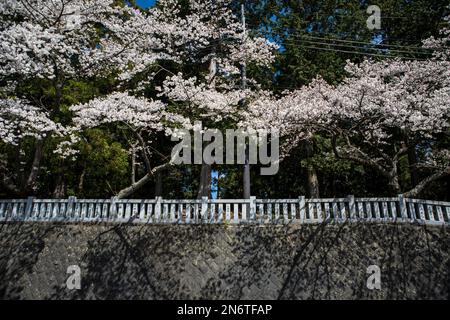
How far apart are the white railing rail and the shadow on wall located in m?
0.24

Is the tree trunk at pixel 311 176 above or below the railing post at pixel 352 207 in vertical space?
above

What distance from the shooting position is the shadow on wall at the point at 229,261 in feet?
25.4

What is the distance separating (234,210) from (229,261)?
1.36m

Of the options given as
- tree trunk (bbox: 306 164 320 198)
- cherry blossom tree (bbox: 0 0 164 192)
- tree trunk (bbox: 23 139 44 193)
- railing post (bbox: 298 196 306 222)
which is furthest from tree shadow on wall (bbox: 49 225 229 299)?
tree trunk (bbox: 306 164 320 198)

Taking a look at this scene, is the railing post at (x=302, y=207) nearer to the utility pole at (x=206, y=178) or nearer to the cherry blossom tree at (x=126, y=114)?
the cherry blossom tree at (x=126, y=114)

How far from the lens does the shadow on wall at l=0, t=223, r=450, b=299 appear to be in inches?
305

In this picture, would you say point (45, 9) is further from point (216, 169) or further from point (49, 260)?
point (216, 169)

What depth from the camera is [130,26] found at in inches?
466

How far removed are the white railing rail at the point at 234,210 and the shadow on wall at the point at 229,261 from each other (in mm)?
245

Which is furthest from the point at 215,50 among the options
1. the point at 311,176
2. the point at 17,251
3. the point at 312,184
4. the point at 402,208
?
the point at 17,251

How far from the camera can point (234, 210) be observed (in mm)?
8719

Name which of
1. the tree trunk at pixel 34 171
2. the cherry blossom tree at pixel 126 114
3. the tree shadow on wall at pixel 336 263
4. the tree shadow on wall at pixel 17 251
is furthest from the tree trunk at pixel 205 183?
A: the tree trunk at pixel 34 171

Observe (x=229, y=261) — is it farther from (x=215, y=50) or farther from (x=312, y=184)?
(x=215, y=50)

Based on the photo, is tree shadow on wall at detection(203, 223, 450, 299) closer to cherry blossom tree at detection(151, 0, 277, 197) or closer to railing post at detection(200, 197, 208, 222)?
railing post at detection(200, 197, 208, 222)
